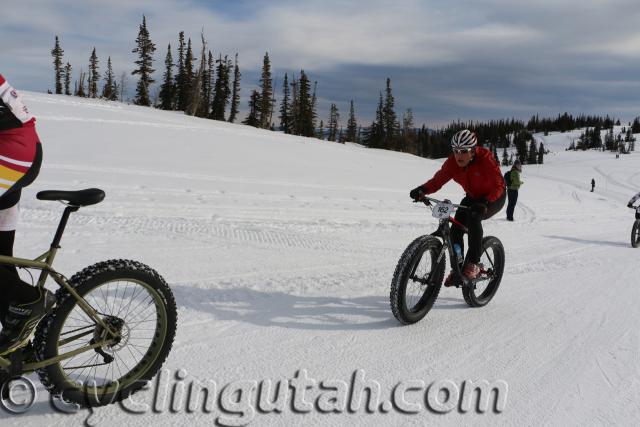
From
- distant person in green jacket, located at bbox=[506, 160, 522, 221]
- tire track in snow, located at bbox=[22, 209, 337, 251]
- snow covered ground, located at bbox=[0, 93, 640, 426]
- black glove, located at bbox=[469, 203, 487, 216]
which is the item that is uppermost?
distant person in green jacket, located at bbox=[506, 160, 522, 221]

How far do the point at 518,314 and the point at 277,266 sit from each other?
3322 millimetres

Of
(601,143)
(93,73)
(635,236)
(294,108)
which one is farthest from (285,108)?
(601,143)

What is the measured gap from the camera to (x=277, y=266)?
21.7ft

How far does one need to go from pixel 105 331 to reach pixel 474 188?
4.14 meters

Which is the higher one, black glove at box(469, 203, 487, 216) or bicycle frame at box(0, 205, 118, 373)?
black glove at box(469, 203, 487, 216)

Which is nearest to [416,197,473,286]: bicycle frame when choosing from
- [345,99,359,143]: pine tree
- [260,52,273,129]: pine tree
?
[260,52,273,129]: pine tree

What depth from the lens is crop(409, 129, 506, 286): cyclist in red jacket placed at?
4934 mm

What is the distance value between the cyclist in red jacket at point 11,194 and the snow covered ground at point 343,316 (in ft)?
1.91

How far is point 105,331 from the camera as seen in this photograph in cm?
289

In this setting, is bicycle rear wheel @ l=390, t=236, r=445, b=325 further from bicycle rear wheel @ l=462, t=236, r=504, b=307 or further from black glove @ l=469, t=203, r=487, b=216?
bicycle rear wheel @ l=462, t=236, r=504, b=307

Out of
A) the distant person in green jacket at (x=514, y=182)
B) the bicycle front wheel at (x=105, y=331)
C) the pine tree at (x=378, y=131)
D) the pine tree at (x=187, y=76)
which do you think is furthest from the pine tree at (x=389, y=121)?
the bicycle front wheel at (x=105, y=331)

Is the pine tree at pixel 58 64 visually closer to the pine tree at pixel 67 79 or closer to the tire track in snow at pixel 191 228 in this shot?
the pine tree at pixel 67 79

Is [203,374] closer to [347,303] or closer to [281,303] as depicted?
[281,303]

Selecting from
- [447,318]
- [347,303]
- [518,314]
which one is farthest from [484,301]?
[347,303]
